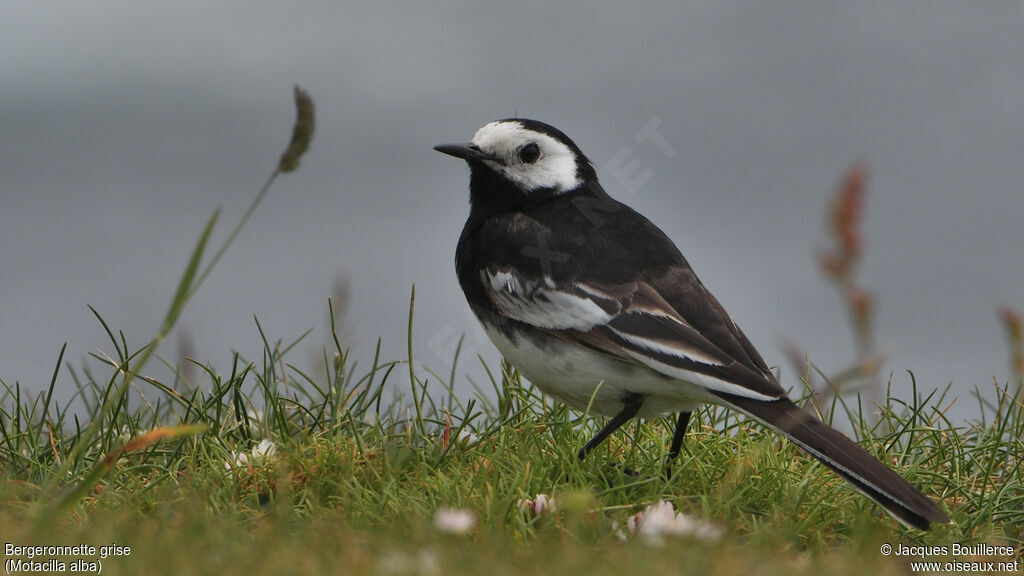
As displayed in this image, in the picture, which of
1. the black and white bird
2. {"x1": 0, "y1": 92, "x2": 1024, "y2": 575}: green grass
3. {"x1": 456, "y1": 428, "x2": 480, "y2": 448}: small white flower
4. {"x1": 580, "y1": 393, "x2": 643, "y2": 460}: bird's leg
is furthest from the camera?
{"x1": 456, "y1": 428, "x2": 480, "y2": 448}: small white flower

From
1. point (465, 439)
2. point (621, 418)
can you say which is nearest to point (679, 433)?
point (621, 418)

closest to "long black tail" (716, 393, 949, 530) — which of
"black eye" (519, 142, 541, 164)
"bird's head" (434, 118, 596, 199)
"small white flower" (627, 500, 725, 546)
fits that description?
"small white flower" (627, 500, 725, 546)

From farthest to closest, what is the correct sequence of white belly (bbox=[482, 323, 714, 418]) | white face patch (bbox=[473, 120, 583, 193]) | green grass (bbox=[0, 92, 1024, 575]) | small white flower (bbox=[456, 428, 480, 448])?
1. white face patch (bbox=[473, 120, 583, 193])
2. small white flower (bbox=[456, 428, 480, 448])
3. white belly (bbox=[482, 323, 714, 418])
4. green grass (bbox=[0, 92, 1024, 575])

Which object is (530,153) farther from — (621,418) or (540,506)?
(540,506)

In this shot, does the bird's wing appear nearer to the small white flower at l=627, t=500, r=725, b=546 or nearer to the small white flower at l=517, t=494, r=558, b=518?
the small white flower at l=627, t=500, r=725, b=546

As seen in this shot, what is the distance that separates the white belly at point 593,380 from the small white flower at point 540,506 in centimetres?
70

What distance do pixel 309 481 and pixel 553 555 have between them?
202 centimetres

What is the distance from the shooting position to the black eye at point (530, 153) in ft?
20.8

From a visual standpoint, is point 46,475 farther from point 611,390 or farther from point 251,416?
point 611,390

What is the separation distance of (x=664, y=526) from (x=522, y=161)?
9.72 feet

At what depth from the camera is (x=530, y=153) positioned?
6.37 meters

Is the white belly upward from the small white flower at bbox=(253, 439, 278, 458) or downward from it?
upward

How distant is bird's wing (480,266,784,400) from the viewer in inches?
196

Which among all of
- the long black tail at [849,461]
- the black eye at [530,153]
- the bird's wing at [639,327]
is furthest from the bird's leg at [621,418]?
the black eye at [530,153]
